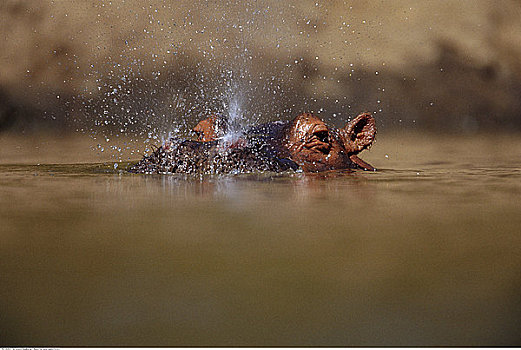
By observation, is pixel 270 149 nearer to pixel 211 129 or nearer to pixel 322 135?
pixel 322 135

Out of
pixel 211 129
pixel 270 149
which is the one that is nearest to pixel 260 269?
pixel 270 149

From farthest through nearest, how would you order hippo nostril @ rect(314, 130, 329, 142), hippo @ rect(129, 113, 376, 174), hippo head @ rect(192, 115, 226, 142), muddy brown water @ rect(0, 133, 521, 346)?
hippo head @ rect(192, 115, 226, 142) < hippo nostril @ rect(314, 130, 329, 142) < hippo @ rect(129, 113, 376, 174) < muddy brown water @ rect(0, 133, 521, 346)

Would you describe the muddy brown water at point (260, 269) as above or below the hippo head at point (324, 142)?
below

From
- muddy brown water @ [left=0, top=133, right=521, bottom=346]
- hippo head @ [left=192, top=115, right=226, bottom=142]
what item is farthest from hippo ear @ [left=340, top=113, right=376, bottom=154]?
muddy brown water @ [left=0, top=133, right=521, bottom=346]

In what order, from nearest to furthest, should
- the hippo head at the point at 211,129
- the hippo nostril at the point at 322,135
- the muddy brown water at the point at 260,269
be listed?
1. the muddy brown water at the point at 260,269
2. the hippo nostril at the point at 322,135
3. the hippo head at the point at 211,129

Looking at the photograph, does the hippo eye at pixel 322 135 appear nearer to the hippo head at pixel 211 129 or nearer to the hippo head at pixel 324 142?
the hippo head at pixel 324 142

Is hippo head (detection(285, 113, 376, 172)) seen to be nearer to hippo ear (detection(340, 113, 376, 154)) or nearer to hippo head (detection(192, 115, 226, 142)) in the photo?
hippo ear (detection(340, 113, 376, 154))

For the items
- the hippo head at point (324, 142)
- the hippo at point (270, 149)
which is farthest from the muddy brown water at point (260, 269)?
the hippo head at point (324, 142)
